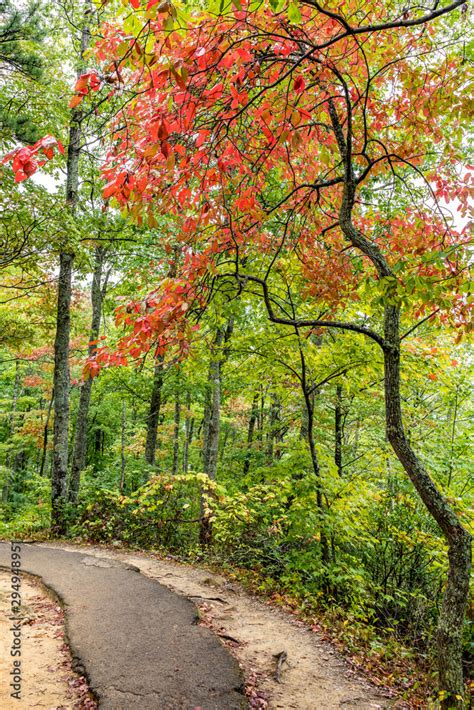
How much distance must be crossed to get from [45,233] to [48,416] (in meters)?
10.0

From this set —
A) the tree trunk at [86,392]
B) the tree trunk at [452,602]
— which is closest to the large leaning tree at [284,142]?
the tree trunk at [452,602]

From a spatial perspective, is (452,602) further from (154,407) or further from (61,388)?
(154,407)

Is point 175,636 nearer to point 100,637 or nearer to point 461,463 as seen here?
point 100,637

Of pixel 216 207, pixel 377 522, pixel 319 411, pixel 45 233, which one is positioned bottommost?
pixel 377 522

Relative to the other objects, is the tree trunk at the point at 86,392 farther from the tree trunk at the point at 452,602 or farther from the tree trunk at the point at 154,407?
the tree trunk at the point at 452,602

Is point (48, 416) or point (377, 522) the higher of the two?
point (48, 416)

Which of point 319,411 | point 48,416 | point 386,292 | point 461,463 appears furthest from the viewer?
point 48,416

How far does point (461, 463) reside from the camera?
6.86 metres

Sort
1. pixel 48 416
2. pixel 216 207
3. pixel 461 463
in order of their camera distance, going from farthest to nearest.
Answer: pixel 48 416 < pixel 461 463 < pixel 216 207

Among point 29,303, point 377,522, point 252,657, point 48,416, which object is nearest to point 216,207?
point 252,657

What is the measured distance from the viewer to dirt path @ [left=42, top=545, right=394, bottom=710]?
11.3 feet

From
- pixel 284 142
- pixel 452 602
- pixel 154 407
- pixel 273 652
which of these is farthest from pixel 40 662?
pixel 154 407

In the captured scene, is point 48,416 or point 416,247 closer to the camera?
point 416,247

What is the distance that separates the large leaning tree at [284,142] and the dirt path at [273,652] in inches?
36.9
